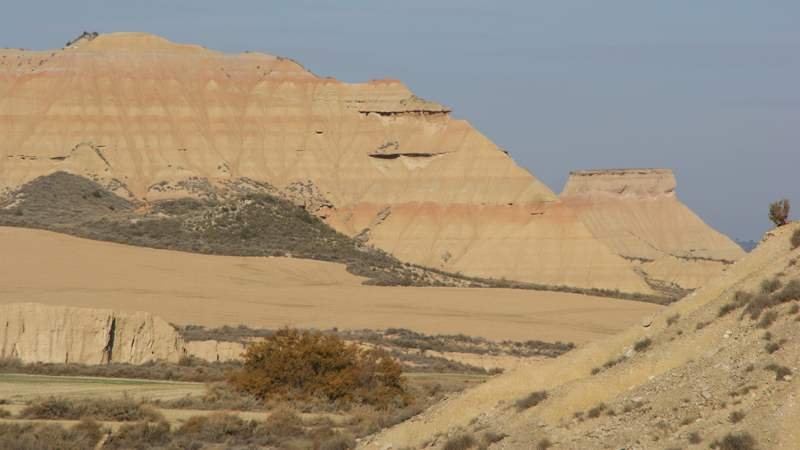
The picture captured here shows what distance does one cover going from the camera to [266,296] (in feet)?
242

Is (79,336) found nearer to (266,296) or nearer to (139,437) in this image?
(139,437)

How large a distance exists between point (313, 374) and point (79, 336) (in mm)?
11989

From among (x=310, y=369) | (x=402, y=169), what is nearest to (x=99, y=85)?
(x=402, y=169)

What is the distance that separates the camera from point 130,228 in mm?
94938

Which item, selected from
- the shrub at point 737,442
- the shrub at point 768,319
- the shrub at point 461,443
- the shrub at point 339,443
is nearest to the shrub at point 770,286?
the shrub at point 768,319

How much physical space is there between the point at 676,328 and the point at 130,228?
78.3 metres

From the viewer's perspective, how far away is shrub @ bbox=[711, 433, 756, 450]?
14922 mm

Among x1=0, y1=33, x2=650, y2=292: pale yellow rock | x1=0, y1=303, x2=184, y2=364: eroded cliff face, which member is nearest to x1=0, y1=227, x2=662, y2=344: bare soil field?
x1=0, y1=303, x2=184, y2=364: eroded cliff face

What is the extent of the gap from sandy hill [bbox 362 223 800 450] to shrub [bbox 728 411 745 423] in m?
0.01

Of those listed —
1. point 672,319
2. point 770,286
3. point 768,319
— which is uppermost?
point 770,286

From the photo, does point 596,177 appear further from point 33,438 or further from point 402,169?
A: point 33,438

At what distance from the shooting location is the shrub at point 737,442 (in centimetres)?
1492

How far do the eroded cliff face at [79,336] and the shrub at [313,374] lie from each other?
9.90 metres

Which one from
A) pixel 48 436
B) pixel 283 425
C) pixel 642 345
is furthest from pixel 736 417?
pixel 48 436
